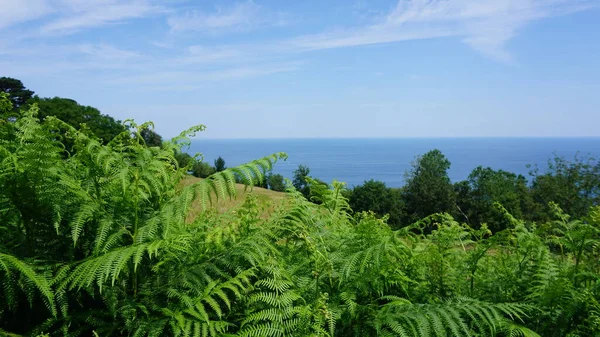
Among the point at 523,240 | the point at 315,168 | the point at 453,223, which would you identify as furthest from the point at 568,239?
the point at 315,168

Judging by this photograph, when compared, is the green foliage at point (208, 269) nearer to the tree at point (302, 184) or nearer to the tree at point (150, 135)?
the tree at point (150, 135)

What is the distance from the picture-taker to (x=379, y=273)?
2068mm

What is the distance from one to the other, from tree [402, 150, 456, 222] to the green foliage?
4045 cm

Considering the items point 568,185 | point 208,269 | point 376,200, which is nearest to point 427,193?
point 376,200

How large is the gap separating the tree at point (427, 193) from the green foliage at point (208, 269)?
40452 mm

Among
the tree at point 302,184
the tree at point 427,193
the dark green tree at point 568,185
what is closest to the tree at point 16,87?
the tree at point 302,184

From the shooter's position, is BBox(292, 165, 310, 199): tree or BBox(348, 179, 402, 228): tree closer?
BBox(292, 165, 310, 199): tree

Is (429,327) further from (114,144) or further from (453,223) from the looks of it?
(114,144)

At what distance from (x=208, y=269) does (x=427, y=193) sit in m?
44.6

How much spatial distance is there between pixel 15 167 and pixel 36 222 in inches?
11.8

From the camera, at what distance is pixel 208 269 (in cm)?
199

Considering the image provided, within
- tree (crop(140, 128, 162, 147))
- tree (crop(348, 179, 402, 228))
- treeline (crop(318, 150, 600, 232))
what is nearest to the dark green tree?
treeline (crop(318, 150, 600, 232))

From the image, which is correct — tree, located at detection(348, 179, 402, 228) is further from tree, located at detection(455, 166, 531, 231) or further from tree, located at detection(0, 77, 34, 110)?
tree, located at detection(0, 77, 34, 110)

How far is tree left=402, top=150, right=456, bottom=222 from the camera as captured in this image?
43875 millimetres
